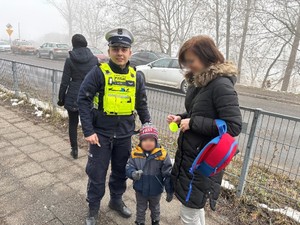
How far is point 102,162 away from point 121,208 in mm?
686

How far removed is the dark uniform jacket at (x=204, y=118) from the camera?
1748mm

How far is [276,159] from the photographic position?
3.42 metres

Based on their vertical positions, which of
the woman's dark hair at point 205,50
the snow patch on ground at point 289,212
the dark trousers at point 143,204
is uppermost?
the woman's dark hair at point 205,50

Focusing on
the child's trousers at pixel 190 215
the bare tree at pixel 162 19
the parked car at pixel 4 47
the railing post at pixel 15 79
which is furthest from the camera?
the parked car at pixel 4 47

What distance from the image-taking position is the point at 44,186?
335cm

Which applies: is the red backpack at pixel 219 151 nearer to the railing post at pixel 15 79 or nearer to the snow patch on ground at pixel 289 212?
the snow patch on ground at pixel 289 212

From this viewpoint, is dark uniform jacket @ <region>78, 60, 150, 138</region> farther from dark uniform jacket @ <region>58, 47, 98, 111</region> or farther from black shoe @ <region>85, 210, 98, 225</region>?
dark uniform jacket @ <region>58, 47, 98, 111</region>

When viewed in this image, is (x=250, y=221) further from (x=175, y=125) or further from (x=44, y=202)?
(x=44, y=202)

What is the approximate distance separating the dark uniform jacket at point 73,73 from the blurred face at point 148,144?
6.33 feet

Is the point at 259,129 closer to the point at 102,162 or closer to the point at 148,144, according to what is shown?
the point at 148,144

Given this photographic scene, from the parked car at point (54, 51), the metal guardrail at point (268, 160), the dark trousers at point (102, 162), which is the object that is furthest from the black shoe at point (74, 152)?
the parked car at point (54, 51)

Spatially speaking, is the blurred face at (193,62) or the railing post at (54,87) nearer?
the blurred face at (193,62)

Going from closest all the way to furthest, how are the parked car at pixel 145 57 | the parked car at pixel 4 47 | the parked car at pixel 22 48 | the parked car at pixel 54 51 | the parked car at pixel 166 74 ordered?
the parked car at pixel 166 74 → the parked car at pixel 145 57 → the parked car at pixel 54 51 → the parked car at pixel 22 48 → the parked car at pixel 4 47

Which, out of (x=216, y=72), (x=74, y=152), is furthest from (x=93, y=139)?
(x=74, y=152)
